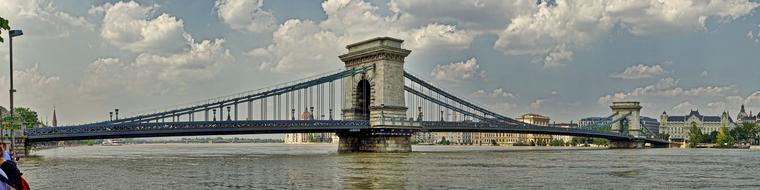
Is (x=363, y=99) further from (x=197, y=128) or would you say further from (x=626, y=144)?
(x=626, y=144)

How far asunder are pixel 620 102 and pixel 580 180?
5040 inches

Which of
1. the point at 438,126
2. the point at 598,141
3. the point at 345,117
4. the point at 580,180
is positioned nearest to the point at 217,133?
the point at 345,117

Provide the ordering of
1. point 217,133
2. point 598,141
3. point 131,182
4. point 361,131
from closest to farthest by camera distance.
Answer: point 131,182
point 217,133
point 361,131
point 598,141

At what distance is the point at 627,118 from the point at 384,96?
86.1m

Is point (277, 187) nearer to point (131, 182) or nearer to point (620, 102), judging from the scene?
point (131, 182)

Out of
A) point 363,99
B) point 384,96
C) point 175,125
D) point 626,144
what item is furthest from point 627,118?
point 175,125

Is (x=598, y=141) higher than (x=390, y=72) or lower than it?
lower

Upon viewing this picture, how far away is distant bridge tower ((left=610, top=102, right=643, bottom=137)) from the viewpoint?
15388cm

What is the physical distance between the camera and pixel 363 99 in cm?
9438

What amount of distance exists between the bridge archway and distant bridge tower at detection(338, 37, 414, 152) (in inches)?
Answer: 25.3

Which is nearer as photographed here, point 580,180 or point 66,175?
point 580,180

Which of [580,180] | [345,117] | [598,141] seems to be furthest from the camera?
[598,141]

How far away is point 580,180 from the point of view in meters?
38.2

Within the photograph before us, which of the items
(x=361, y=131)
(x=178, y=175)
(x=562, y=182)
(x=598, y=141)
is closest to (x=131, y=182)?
(x=178, y=175)
